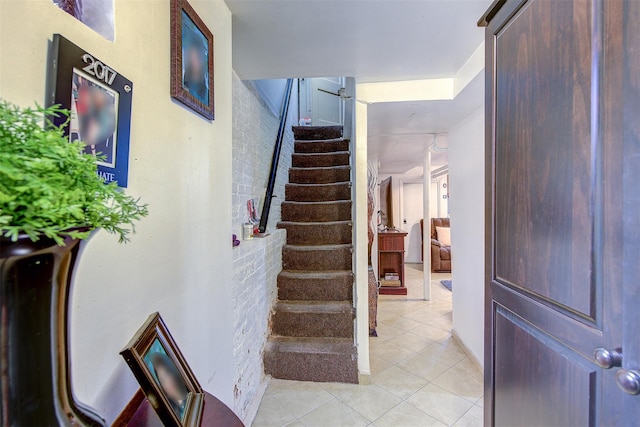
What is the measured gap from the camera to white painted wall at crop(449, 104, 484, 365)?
2422 millimetres

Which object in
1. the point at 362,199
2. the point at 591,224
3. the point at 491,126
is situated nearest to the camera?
the point at 591,224

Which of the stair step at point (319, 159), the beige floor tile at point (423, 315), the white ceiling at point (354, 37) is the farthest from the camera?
the stair step at point (319, 159)

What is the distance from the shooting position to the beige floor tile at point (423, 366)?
243cm

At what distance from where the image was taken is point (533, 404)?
3.04ft

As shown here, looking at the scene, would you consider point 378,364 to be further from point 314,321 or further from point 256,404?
point 256,404

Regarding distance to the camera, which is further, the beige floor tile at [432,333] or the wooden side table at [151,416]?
the beige floor tile at [432,333]

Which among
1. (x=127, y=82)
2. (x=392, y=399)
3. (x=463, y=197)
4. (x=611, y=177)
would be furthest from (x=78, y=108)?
(x=463, y=197)

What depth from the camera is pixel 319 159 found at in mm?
3955

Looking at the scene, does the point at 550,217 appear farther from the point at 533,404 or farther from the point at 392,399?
the point at 392,399

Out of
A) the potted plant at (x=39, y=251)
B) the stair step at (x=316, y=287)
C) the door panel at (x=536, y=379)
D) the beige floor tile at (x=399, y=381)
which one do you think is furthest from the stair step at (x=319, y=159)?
the potted plant at (x=39, y=251)

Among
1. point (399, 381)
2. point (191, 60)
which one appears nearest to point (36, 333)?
point (191, 60)

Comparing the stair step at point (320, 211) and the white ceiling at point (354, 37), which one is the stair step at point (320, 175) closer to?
the stair step at point (320, 211)

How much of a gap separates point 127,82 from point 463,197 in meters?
2.76

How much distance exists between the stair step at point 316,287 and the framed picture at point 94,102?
84.5 inches
